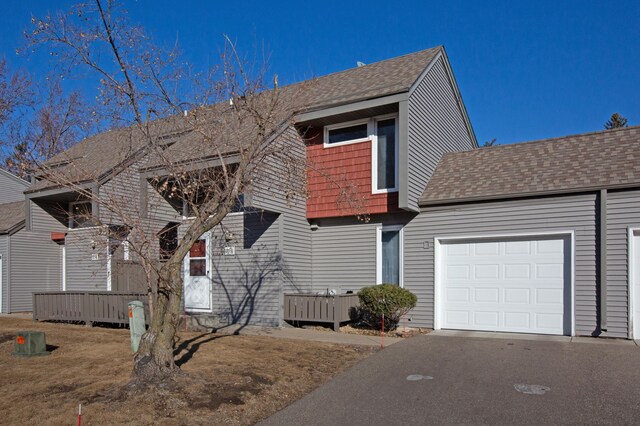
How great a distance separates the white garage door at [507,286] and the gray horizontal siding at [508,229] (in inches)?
10.5

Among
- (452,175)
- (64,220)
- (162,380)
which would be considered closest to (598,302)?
(452,175)

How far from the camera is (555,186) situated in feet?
37.8

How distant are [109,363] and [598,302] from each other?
9.22m

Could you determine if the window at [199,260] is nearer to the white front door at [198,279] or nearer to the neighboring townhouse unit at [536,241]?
the white front door at [198,279]

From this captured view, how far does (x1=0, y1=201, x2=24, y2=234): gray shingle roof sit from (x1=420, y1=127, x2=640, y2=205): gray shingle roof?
47.1ft

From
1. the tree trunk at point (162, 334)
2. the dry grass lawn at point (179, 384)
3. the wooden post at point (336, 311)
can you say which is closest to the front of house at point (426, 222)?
the wooden post at point (336, 311)

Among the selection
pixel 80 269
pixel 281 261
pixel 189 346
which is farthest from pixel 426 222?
pixel 80 269

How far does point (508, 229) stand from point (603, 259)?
1.96 meters

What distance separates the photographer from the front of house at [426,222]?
36.4 ft

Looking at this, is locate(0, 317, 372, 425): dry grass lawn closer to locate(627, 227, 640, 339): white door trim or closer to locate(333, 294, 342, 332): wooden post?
locate(333, 294, 342, 332): wooden post

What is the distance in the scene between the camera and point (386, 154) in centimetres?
1367

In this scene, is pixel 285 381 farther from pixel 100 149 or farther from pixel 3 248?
pixel 3 248

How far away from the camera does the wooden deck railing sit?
46.2ft

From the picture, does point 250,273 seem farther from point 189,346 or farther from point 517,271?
point 517,271
